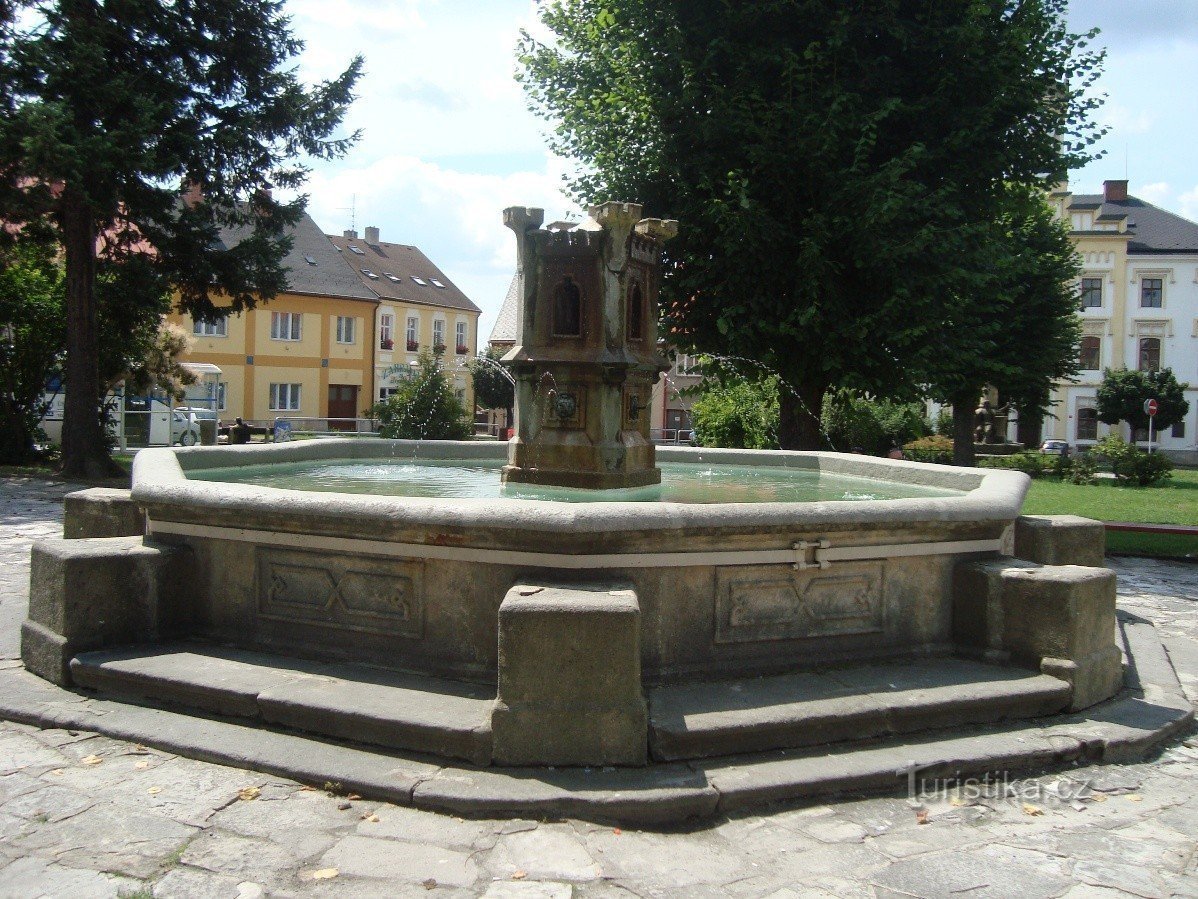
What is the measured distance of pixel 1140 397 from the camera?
46.7 meters

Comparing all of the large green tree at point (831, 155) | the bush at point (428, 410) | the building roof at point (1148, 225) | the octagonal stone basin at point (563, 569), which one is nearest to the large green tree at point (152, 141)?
the bush at point (428, 410)

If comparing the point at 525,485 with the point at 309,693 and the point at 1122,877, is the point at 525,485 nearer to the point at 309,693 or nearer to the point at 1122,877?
the point at 309,693

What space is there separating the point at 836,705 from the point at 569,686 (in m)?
1.28

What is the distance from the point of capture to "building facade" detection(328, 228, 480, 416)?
50.9 metres

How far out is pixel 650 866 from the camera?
338 centimetres

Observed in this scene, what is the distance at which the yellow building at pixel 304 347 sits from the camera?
4416cm

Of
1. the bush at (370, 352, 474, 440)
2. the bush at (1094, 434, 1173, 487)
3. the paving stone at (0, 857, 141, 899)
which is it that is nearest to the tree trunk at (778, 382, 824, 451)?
the bush at (370, 352, 474, 440)

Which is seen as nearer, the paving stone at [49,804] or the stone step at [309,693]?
the paving stone at [49,804]

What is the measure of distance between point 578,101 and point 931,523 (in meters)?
11.3

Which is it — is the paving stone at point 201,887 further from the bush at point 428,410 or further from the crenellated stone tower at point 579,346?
the bush at point 428,410

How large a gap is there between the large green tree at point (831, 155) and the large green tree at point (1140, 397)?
37.1 metres

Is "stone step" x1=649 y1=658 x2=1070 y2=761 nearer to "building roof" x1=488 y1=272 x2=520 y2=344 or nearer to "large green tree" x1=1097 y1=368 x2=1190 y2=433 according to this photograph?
"building roof" x1=488 y1=272 x2=520 y2=344

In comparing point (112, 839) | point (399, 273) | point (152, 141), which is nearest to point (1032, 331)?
point (152, 141)

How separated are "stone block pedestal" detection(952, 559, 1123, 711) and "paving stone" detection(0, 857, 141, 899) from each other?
414cm
